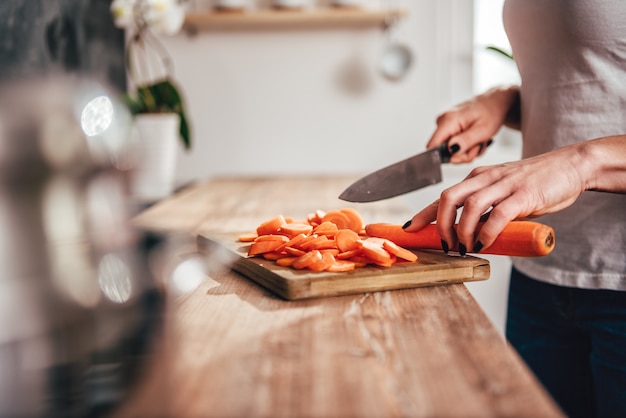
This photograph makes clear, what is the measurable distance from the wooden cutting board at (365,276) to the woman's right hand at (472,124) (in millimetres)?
341

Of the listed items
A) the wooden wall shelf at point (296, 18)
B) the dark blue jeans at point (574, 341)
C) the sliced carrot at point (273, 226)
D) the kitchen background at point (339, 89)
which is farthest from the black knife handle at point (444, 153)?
the kitchen background at point (339, 89)

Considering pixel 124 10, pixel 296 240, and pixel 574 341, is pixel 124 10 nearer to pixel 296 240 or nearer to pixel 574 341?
A: pixel 296 240

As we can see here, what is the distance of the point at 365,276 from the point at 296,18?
1898 mm

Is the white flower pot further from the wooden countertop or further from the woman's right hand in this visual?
the wooden countertop

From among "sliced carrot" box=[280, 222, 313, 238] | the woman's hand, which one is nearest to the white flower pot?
"sliced carrot" box=[280, 222, 313, 238]

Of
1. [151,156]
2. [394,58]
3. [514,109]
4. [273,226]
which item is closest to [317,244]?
[273,226]

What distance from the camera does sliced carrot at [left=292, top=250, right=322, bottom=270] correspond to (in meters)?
0.80

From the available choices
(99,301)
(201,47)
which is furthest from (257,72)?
(99,301)

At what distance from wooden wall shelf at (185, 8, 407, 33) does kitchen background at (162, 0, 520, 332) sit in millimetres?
62

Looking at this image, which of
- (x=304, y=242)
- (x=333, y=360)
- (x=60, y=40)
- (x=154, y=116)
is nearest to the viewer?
(x=333, y=360)

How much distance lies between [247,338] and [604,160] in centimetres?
52

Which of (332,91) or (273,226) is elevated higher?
(332,91)

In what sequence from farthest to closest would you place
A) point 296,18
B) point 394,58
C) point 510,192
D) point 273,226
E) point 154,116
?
point 394,58 → point 296,18 → point 154,116 → point 273,226 → point 510,192

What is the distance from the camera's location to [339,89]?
2.69m
